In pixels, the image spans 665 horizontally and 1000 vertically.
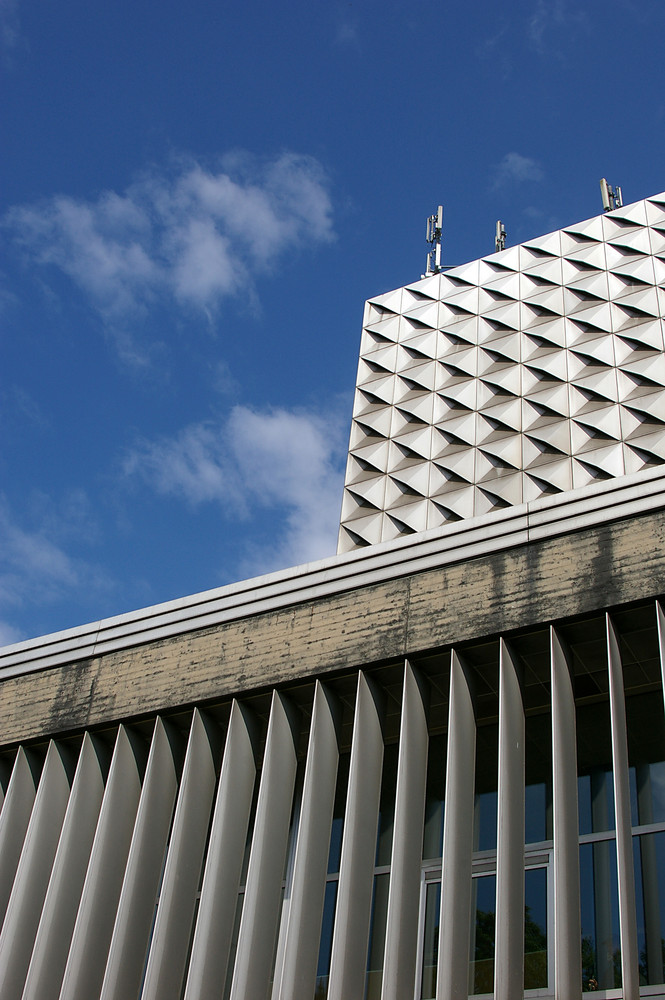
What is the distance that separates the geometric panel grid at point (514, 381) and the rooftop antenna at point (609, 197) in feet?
8.33

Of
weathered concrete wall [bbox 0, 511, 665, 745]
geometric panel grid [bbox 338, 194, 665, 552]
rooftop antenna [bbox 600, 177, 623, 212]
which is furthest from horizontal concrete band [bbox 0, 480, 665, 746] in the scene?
rooftop antenna [bbox 600, 177, 623, 212]

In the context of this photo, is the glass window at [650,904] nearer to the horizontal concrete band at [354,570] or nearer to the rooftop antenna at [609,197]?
the horizontal concrete band at [354,570]

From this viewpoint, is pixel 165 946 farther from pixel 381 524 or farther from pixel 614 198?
pixel 614 198

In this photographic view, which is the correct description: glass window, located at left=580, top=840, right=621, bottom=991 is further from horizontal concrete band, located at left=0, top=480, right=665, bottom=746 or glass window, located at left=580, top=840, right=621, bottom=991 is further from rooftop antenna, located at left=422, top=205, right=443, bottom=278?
rooftop antenna, located at left=422, top=205, right=443, bottom=278

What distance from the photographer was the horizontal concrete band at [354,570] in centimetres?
1360

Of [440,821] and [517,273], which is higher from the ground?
[517,273]

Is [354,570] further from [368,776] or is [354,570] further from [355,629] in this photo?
[368,776]

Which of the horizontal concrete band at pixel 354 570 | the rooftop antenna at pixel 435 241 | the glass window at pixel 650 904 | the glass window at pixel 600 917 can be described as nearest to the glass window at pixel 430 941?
the glass window at pixel 600 917

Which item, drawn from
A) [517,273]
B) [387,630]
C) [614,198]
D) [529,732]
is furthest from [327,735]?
[614,198]

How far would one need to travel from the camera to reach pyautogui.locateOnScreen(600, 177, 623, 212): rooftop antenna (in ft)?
104

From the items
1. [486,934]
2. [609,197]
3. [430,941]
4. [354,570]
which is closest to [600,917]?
[486,934]

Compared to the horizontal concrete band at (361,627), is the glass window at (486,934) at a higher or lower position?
lower

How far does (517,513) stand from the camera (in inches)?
561

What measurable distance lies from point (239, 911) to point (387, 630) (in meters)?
4.85
